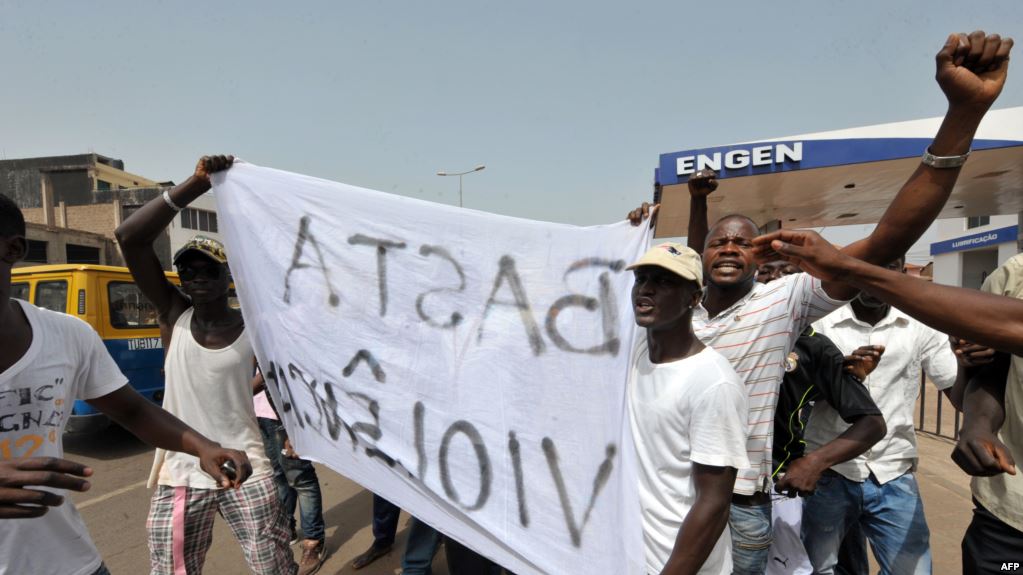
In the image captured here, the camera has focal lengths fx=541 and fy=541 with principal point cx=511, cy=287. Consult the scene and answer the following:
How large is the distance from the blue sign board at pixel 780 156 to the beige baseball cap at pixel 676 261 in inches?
289

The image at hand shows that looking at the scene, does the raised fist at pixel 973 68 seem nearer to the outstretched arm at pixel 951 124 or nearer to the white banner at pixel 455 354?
the outstretched arm at pixel 951 124

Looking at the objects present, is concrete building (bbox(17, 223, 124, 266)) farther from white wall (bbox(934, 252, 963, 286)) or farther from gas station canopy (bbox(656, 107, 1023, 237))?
white wall (bbox(934, 252, 963, 286))

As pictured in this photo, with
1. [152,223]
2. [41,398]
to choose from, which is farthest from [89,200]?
[41,398]

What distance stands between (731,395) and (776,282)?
749mm

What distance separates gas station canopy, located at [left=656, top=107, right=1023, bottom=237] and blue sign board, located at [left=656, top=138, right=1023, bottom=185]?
13 mm

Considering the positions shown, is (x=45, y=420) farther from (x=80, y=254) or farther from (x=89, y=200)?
(x=89, y=200)

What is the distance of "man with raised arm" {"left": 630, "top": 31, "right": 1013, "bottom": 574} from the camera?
4.33ft

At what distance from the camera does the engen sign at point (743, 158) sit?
8.91 meters

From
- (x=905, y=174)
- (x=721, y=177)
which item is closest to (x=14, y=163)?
(x=721, y=177)

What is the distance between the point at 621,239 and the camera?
1.98 metres

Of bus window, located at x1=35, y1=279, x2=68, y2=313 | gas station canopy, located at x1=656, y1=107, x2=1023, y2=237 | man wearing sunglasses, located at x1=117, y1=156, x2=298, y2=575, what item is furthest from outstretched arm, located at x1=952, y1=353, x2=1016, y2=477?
bus window, located at x1=35, y1=279, x2=68, y2=313

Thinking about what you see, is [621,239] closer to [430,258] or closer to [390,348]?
[430,258]

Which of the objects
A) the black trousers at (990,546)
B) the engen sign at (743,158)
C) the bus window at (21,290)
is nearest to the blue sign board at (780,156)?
the engen sign at (743,158)

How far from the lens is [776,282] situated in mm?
2082
